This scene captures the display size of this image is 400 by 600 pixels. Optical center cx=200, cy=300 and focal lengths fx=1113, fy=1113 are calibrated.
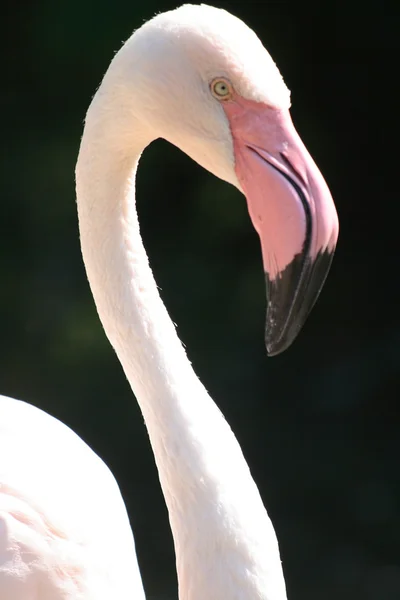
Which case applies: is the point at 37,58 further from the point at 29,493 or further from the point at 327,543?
the point at 29,493

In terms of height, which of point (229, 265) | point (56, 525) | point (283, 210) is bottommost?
point (56, 525)

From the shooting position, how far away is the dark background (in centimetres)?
386

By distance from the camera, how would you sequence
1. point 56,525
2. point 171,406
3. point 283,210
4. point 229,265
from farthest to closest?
point 229,265
point 56,525
point 171,406
point 283,210

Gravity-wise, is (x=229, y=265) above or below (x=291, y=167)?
above

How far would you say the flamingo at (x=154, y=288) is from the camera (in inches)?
64.5

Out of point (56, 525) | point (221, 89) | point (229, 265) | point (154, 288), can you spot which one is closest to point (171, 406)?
point (154, 288)

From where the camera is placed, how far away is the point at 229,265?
407 cm

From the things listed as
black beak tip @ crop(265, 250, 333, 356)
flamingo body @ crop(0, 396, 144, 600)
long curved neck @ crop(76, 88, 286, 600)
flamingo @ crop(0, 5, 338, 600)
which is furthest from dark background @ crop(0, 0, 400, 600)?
black beak tip @ crop(265, 250, 333, 356)

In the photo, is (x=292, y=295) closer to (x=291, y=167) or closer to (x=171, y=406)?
(x=291, y=167)

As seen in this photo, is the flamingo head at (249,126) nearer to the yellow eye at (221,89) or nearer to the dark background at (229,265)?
the yellow eye at (221,89)

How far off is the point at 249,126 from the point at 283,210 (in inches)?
5.8

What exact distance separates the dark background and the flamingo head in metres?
2.22

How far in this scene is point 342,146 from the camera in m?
4.00

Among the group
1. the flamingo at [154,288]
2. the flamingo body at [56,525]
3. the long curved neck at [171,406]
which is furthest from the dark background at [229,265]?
the long curved neck at [171,406]
